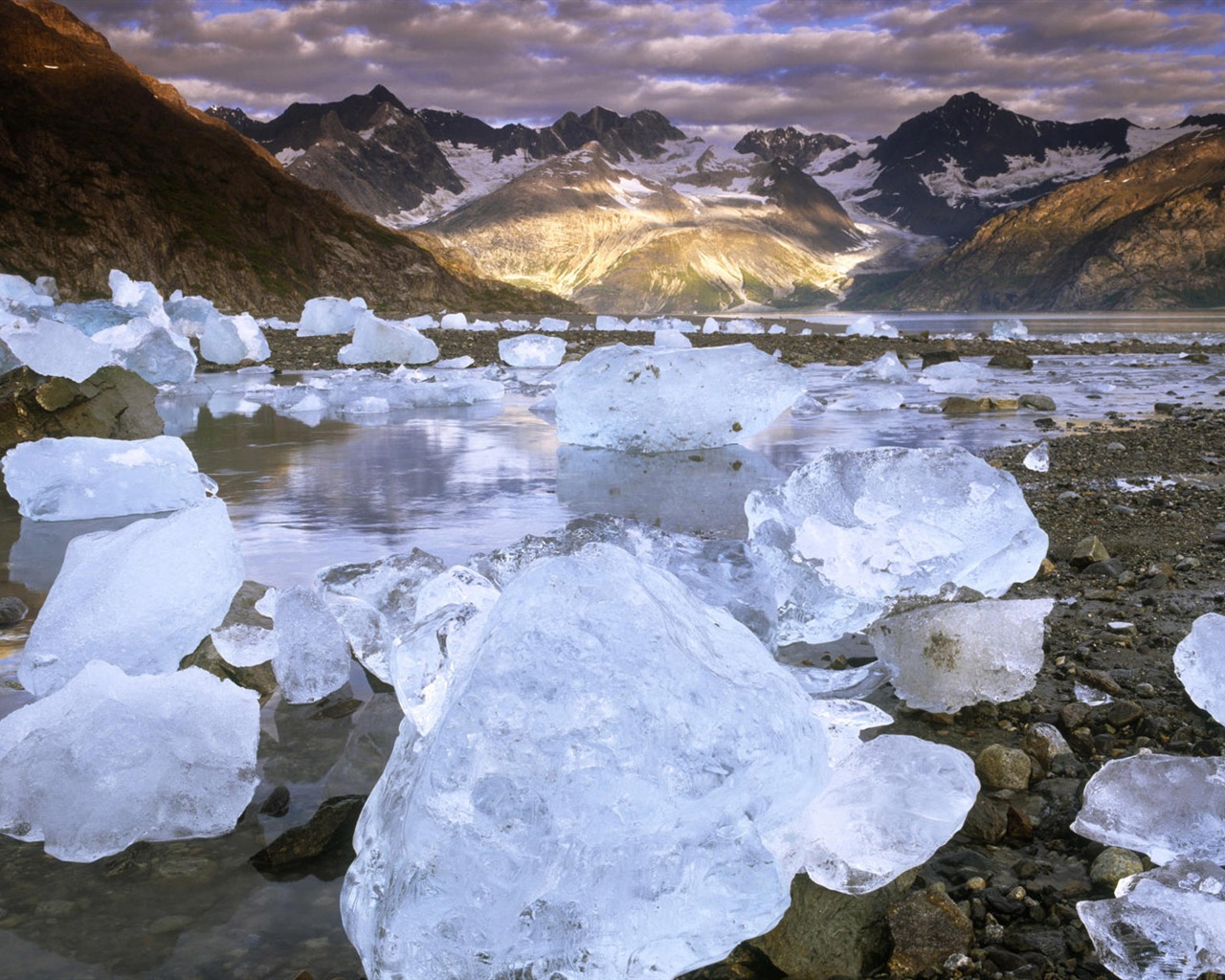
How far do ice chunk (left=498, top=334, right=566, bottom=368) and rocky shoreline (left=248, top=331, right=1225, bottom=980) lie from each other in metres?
13.2

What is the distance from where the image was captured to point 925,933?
1.80 metres

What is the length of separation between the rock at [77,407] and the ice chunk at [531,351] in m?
9.95

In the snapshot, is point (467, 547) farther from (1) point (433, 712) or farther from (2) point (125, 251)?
(2) point (125, 251)

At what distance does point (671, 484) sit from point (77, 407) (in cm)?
453

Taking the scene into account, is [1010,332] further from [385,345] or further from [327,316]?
[385,345]

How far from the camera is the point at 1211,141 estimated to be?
184m

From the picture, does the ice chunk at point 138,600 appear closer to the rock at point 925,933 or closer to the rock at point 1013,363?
the rock at point 925,933

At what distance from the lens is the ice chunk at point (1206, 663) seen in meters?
2.59

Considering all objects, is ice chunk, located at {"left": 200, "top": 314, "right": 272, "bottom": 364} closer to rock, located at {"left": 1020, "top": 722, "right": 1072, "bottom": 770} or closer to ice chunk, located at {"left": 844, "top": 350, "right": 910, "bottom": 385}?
ice chunk, located at {"left": 844, "top": 350, "right": 910, "bottom": 385}

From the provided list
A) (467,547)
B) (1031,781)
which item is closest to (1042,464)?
(467,547)

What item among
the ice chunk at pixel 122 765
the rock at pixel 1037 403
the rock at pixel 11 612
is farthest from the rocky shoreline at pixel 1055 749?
the rock at pixel 1037 403

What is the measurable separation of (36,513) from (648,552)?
11.8ft

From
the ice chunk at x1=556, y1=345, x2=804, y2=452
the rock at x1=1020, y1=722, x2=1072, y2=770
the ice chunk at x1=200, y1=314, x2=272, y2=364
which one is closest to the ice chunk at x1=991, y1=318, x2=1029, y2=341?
the ice chunk at x1=200, y1=314, x2=272, y2=364

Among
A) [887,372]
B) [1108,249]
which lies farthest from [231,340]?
[1108,249]
